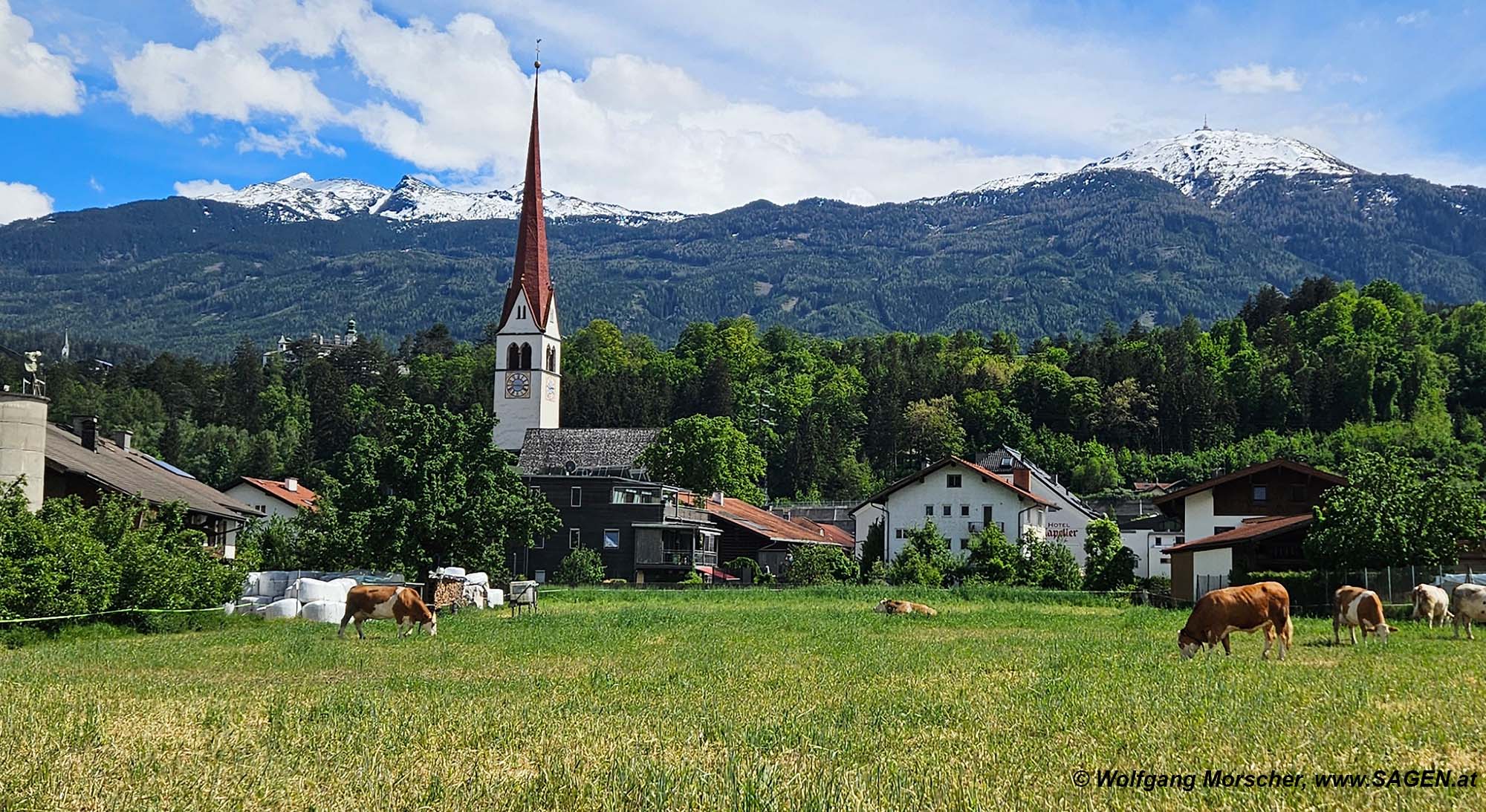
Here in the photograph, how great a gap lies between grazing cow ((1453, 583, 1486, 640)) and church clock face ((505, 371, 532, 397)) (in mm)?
101969

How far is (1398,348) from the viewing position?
14338 centimetres

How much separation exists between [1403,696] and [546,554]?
70194 mm

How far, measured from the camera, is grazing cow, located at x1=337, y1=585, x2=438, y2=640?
2927 cm

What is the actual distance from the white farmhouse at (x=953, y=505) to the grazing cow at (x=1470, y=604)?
181ft

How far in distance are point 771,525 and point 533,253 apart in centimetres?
3992

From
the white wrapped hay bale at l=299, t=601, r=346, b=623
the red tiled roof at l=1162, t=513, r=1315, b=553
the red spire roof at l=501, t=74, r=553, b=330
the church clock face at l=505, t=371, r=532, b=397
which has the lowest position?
the white wrapped hay bale at l=299, t=601, r=346, b=623

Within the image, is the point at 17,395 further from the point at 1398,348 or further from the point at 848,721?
the point at 1398,348

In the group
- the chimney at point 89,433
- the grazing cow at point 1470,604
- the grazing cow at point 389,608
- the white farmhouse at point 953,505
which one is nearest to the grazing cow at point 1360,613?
the grazing cow at point 1470,604

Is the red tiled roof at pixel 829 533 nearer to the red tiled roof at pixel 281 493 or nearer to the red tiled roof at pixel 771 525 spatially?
the red tiled roof at pixel 771 525

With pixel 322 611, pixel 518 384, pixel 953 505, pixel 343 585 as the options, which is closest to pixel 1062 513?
pixel 953 505

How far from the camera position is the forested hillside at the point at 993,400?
136250 mm

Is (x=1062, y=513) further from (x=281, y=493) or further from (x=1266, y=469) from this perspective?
(x=281, y=493)

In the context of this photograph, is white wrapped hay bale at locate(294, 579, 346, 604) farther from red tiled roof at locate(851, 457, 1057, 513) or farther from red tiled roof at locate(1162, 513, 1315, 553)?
red tiled roof at locate(851, 457, 1057, 513)

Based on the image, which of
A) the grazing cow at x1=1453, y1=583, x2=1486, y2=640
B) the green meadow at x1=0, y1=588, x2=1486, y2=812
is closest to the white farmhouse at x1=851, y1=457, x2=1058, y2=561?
the grazing cow at x1=1453, y1=583, x2=1486, y2=640
